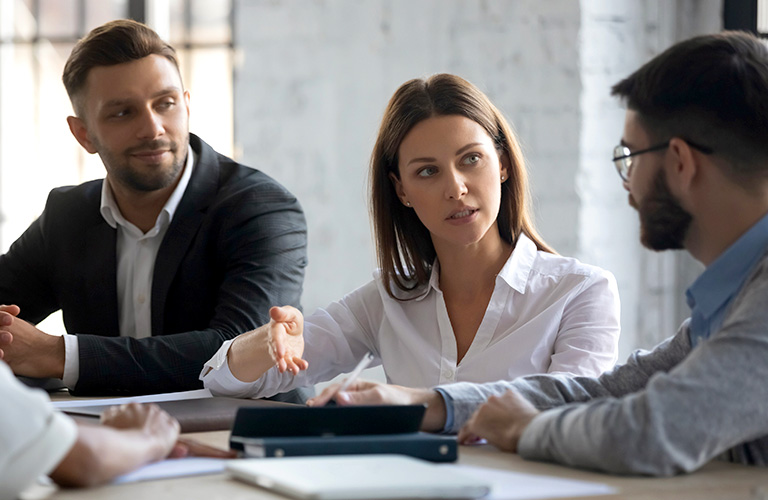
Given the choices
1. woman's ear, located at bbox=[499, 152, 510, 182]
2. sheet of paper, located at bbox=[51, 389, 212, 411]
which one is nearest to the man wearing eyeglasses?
sheet of paper, located at bbox=[51, 389, 212, 411]

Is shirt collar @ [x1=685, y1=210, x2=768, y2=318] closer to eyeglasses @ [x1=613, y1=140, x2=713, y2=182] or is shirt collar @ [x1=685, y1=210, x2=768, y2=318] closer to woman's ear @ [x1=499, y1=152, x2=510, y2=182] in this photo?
eyeglasses @ [x1=613, y1=140, x2=713, y2=182]

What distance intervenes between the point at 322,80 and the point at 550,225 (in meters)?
0.91

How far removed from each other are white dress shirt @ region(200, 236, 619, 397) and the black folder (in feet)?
1.96

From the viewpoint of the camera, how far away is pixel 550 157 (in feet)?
10.0

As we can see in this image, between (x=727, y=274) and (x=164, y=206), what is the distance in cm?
153

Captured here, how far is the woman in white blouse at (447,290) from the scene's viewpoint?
1742 millimetres

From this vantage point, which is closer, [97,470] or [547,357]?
[97,470]

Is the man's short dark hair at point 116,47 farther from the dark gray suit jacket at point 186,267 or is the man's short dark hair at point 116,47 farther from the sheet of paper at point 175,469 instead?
the sheet of paper at point 175,469

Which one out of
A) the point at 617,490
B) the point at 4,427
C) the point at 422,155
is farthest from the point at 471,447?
the point at 422,155

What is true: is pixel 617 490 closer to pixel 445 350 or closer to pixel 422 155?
pixel 445 350

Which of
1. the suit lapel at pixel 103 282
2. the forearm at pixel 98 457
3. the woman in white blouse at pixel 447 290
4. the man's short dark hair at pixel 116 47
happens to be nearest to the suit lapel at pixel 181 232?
the suit lapel at pixel 103 282

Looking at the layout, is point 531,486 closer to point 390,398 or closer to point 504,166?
point 390,398

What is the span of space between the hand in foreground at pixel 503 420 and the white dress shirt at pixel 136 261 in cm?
123

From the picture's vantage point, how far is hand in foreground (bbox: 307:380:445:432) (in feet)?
4.27
